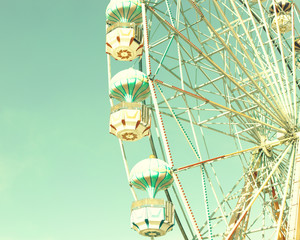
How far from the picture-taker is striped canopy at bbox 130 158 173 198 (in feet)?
35.4

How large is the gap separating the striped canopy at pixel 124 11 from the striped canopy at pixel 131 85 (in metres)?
2.09

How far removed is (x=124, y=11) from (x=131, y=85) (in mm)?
2729

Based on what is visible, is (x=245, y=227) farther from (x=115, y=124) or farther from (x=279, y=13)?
(x=279, y=13)

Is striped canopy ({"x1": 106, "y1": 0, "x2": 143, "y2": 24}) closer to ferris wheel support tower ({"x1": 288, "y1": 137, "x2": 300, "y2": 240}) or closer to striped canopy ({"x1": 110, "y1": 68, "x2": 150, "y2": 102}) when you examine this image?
striped canopy ({"x1": 110, "y1": 68, "x2": 150, "y2": 102})

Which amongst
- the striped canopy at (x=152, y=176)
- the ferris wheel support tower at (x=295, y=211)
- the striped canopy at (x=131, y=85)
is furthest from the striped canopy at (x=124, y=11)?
the ferris wheel support tower at (x=295, y=211)

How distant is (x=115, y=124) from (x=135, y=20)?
374cm

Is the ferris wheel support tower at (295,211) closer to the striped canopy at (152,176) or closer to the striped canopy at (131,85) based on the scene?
the striped canopy at (152,176)

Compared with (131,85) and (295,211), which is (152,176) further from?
(295,211)

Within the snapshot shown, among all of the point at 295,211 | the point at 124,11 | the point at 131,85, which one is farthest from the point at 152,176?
the point at 124,11

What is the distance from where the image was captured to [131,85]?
1206cm

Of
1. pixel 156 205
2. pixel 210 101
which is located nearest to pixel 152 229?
pixel 156 205

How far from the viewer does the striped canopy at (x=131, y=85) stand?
1208cm

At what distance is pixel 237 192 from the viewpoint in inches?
532

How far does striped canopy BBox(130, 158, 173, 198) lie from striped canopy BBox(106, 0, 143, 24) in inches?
193
